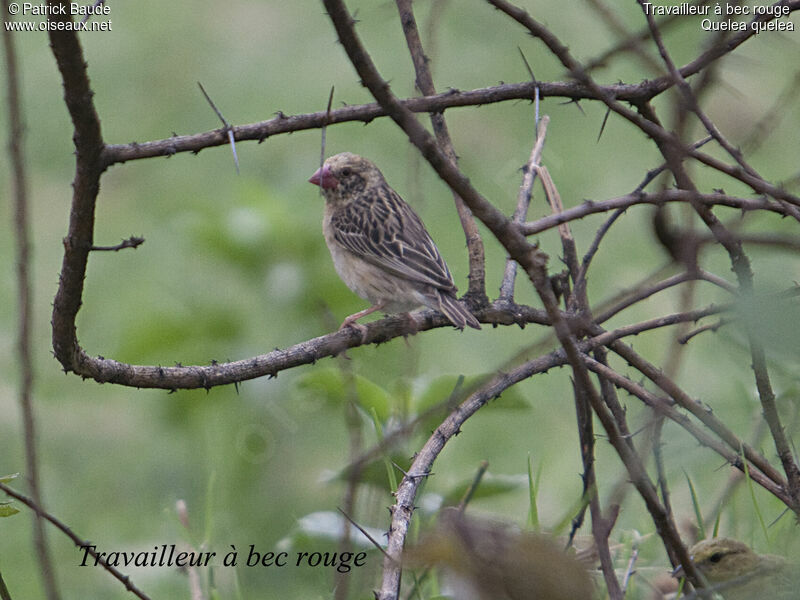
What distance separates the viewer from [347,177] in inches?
200

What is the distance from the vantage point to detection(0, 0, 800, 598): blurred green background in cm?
493

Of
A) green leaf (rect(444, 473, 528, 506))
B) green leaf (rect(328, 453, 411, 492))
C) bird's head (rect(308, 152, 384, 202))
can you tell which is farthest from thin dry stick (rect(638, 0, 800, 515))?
bird's head (rect(308, 152, 384, 202))

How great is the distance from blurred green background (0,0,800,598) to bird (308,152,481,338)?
1.30 feet

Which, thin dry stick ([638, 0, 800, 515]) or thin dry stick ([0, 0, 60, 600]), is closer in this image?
thin dry stick ([0, 0, 60, 600])

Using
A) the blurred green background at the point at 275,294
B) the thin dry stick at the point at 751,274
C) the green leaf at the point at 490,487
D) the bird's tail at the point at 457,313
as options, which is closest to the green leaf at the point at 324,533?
the blurred green background at the point at 275,294

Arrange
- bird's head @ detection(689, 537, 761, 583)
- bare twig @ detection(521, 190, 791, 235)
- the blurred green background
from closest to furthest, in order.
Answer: bare twig @ detection(521, 190, 791, 235) → bird's head @ detection(689, 537, 761, 583) → the blurred green background

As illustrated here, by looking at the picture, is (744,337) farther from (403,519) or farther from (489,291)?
(489,291)

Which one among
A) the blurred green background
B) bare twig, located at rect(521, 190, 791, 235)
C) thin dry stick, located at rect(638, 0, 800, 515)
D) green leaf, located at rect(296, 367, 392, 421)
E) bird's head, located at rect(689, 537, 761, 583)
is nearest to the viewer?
bare twig, located at rect(521, 190, 791, 235)

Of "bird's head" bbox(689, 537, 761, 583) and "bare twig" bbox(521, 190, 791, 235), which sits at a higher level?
"bare twig" bbox(521, 190, 791, 235)

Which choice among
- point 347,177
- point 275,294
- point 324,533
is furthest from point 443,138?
point 275,294

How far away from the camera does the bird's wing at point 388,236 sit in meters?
4.29

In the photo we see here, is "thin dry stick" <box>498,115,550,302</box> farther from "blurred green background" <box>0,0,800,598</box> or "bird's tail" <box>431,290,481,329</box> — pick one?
"blurred green background" <box>0,0,800,598</box>

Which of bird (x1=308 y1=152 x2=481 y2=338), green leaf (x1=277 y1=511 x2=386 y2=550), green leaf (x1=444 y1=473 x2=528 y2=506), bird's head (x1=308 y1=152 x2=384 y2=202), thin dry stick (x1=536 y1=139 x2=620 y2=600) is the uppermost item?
bird's head (x1=308 y1=152 x2=384 y2=202)

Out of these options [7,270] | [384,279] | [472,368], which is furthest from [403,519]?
[7,270]
